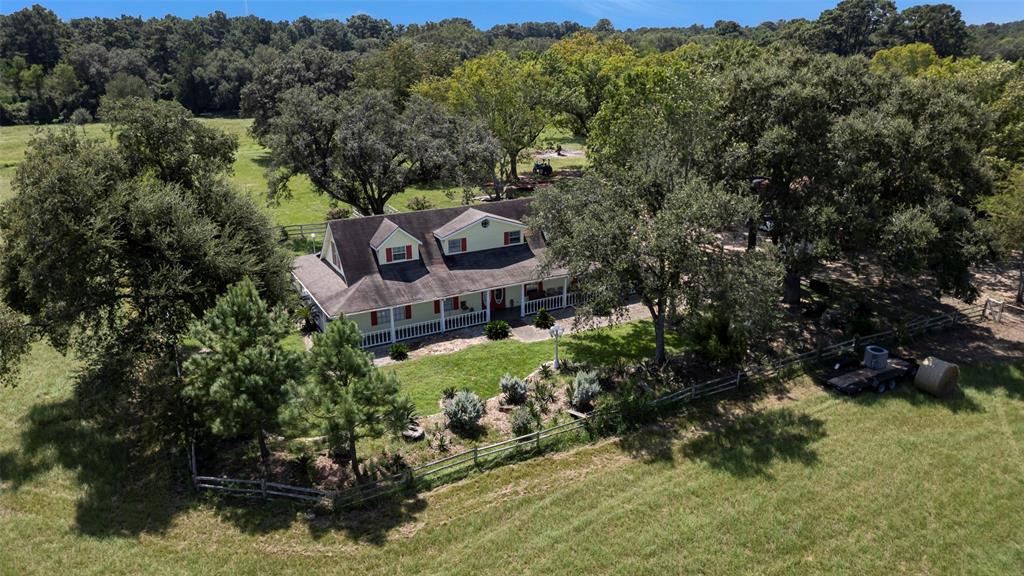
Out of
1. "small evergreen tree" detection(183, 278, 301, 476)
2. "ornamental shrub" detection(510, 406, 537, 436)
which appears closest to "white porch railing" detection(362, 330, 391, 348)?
"ornamental shrub" detection(510, 406, 537, 436)

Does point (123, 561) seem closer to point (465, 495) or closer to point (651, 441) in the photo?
point (465, 495)

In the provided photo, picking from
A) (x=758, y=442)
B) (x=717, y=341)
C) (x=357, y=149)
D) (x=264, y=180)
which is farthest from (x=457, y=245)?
(x=264, y=180)

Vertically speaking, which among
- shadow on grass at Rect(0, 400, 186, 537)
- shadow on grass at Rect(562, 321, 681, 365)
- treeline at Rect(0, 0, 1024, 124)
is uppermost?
treeline at Rect(0, 0, 1024, 124)

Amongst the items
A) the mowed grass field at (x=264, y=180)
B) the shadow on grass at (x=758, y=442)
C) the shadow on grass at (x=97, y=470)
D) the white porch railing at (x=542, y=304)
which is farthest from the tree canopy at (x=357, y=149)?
the shadow on grass at (x=758, y=442)

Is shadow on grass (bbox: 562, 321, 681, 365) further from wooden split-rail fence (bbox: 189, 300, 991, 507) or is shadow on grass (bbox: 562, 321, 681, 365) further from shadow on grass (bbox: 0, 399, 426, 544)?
shadow on grass (bbox: 0, 399, 426, 544)

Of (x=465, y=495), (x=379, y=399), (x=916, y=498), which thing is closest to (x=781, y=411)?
(x=916, y=498)

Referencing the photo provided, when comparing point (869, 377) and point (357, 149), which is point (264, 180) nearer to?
point (357, 149)
